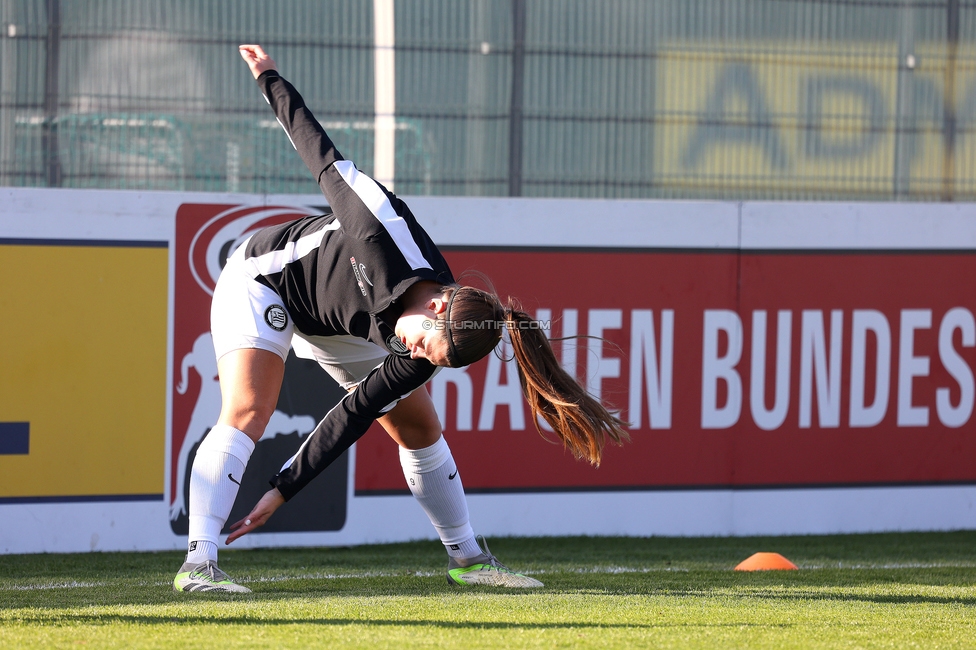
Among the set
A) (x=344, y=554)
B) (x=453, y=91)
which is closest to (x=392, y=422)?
(x=344, y=554)

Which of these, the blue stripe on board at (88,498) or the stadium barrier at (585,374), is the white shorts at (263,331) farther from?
the blue stripe on board at (88,498)

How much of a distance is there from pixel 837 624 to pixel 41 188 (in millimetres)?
3693

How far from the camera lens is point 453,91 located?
5.79 meters

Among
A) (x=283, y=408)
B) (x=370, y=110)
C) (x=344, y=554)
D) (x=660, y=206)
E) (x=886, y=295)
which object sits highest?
(x=370, y=110)

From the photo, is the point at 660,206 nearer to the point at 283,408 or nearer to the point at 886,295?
the point at 886,295

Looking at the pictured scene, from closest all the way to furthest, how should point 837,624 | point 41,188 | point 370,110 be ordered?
point 837,624, point 41,188, point 370,110

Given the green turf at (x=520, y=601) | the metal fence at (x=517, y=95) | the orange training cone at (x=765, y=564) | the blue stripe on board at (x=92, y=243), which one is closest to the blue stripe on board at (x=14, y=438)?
the green turf at (x=520, y=601)

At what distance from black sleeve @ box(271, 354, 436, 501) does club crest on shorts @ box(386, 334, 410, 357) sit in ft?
0.06

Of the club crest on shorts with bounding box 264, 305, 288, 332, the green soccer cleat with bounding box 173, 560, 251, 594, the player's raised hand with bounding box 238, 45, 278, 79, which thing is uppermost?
the player's raised hand with bounding box 238, 45, 278, 79

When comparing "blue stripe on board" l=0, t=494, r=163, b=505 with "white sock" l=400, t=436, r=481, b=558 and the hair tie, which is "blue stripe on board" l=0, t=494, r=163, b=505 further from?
the hair tie

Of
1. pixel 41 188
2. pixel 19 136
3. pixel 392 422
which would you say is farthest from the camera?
pixel 19 136

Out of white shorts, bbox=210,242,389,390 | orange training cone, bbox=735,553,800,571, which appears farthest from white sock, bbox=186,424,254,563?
orange training cone, bbox=735,553,800,571

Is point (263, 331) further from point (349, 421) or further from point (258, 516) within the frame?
point (258, 516)

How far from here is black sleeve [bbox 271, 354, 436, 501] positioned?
3270 millimetres
